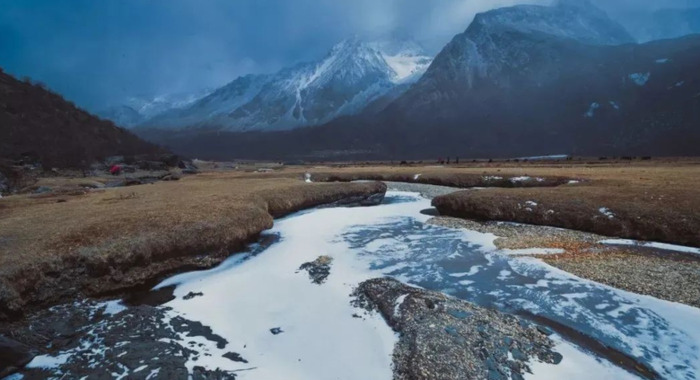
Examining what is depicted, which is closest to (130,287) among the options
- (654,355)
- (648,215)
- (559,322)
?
(559,322)

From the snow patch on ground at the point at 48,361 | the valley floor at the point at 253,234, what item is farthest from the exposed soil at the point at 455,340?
the snow patch on ground at the point at 48,361

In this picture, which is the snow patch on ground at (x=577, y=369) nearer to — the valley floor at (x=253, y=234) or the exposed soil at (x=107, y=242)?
the valley floor at (x=253, y=234)

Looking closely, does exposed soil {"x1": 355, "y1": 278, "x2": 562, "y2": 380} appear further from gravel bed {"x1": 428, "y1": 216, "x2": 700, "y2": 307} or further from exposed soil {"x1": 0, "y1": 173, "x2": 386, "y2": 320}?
exposed soil {"x1": 0, "y1": 173, "x2": 386, "y2": 320}

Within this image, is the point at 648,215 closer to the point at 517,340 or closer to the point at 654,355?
the point at 654,355

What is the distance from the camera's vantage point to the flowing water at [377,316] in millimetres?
14023

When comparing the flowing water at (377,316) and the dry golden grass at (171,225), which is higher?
the dry golden grass at (171,225)

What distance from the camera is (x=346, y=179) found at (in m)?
79.6

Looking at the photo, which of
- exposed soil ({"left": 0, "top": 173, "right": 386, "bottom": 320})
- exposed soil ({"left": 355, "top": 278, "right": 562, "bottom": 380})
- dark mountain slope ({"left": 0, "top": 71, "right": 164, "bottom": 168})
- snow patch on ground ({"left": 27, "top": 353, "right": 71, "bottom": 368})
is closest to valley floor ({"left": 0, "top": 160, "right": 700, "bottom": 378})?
exposed soil ({"left": 0, "top": 173, "right": 386, "bottom": 320})

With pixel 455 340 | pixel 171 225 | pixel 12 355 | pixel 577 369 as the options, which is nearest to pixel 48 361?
pixel 12 355

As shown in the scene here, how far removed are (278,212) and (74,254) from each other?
22088 mm

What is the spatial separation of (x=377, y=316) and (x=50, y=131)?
153 metres

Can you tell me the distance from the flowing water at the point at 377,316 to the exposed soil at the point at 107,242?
6.54ft

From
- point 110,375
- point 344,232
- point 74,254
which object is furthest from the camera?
point 344,232

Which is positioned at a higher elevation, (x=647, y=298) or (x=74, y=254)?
(x=74, y=254)
